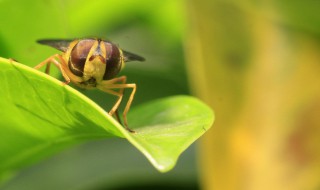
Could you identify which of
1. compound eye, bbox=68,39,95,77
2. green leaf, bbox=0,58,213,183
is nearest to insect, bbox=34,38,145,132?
compound eye, bbox=68,39,95,77

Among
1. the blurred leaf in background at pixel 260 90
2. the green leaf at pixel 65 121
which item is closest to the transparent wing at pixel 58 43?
the green leaf at pixel 65 121

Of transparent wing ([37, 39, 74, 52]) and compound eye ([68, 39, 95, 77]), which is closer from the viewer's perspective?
compound eye ([68, 39, 95, 77])

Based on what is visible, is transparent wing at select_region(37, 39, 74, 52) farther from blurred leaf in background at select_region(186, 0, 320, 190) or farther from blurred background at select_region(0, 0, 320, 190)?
blurred leaf in background at select_region(186, 0, 320, 190)

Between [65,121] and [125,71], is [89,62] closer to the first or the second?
[65,121]

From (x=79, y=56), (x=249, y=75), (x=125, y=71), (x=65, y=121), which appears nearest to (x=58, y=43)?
(x=79, y=56)

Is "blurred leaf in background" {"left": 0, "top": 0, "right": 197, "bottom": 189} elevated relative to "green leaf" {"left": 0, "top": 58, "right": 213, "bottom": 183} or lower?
lower

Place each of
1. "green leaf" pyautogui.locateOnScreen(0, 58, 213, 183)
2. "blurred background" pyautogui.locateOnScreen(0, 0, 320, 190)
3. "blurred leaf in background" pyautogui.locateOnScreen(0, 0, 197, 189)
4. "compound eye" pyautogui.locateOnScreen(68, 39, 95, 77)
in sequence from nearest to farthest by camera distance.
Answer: "green leaf" pyautogui.locateOnScreen(0, 58, 213, 183)
"compound eye" pyautogui.locateOnScreen(68, 39, 95, 77)
"blurred background" pyautogui.locateOnScreen(0, 0, 320, 190)
"blurred leaf in background" pyautogui.locateOnScreen(0, 0, 197, 189)
